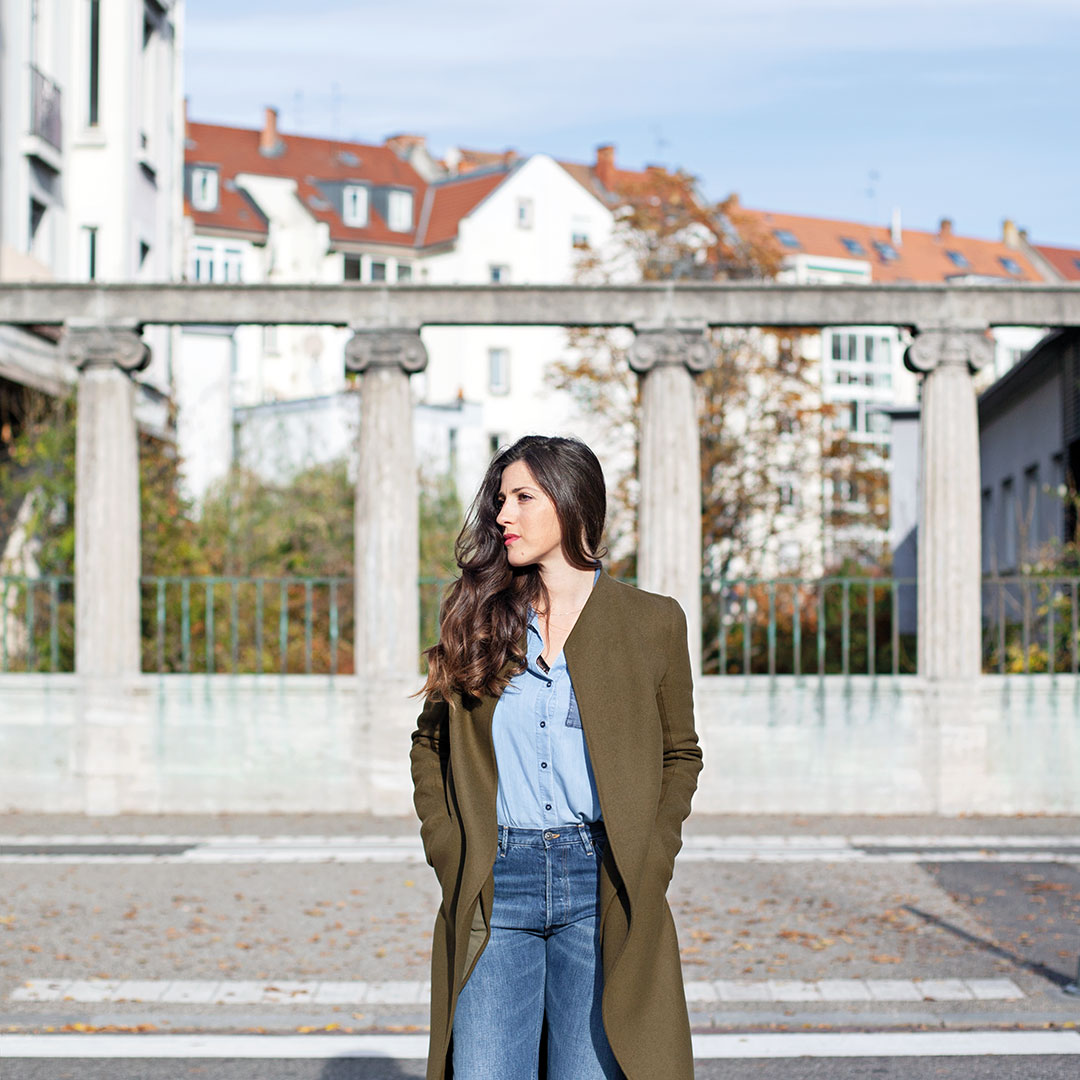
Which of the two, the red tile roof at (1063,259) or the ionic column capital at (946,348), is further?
the red tile roof at (1063,259)

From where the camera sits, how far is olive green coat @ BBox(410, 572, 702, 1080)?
3607 millimetres

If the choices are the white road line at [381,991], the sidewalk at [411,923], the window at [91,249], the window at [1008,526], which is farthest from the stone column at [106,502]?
the window at [1008,526]

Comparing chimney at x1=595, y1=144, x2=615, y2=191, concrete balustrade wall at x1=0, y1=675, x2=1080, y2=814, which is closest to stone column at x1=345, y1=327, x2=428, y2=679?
concrete balustrade wall at x1=0, y1=675, x2=1080, y2=814

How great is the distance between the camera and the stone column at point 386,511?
13.6 m

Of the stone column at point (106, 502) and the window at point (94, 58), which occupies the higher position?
the window at point (94, 58)

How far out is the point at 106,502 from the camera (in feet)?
44.7

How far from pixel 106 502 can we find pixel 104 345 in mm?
1319

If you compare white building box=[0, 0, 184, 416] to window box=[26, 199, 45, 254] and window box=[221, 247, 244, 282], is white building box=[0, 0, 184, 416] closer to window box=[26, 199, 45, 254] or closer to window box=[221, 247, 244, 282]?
window box=[26, 199, 45, 254]

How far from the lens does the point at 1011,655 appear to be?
15.8 meters

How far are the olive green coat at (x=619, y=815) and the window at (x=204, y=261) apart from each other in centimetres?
5649

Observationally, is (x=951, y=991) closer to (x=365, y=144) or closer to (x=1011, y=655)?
(x=1011, y=655)

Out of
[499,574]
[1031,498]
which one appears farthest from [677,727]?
[1031,498]

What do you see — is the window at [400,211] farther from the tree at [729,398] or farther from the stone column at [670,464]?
the stone column at [670,464]

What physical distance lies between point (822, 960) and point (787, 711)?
5.60 m
